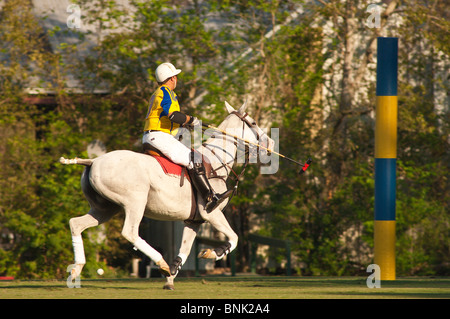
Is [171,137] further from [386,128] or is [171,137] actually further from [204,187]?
[386,128]

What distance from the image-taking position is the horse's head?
390 inches

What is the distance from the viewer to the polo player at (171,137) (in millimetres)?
9172

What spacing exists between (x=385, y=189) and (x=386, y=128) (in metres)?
0.84

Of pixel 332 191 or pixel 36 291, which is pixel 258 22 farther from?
pixel 36 291

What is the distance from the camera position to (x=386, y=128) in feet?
35.4

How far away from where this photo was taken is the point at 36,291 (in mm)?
8766

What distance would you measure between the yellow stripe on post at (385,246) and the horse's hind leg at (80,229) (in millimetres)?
3693

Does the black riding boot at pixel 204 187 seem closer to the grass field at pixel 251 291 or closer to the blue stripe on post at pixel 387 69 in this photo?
the grass field at pixel 251 291

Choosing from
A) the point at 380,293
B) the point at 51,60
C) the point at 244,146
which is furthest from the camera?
the point at 51,60

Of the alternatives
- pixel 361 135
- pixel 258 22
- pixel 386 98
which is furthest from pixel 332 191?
pixel 386 98

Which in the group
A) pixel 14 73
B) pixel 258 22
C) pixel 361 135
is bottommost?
pixel 361 135

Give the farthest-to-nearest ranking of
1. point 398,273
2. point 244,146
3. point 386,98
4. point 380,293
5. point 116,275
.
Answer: point 116,275, point 398,273, point 386,98, point 244,146, point 380,293

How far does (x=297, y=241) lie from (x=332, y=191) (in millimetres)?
1598

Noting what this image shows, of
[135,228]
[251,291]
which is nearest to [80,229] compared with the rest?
[135,228]
